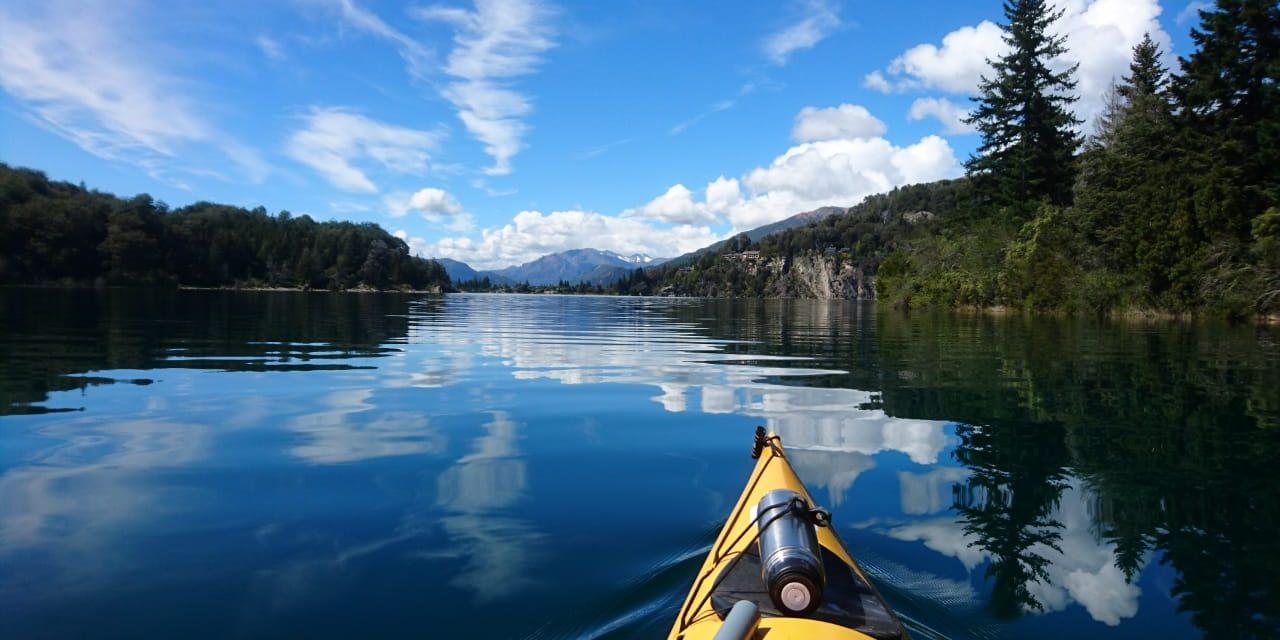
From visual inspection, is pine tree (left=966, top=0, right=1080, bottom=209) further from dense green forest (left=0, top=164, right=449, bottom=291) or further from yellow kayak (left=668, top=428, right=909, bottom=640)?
dense green forest (left=0, top=164, right=449, bottom=291)

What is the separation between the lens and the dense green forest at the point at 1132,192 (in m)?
35.5

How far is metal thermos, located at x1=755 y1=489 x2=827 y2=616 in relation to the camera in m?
3.21

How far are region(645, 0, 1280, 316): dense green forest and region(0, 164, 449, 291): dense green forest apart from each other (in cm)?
13598

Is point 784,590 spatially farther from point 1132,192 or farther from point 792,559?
point 1132,192

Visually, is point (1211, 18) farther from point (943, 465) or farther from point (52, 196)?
point (52, 196)

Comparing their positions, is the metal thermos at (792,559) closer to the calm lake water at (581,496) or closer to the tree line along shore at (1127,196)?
the calm lake water at (581,496)

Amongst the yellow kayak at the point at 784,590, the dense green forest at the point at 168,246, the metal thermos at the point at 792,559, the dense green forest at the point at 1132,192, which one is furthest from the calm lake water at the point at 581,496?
the dense green forest at the point at 168,246

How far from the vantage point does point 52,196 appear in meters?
135

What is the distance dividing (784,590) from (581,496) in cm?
421

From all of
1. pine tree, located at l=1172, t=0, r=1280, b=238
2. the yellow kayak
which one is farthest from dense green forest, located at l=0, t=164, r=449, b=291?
pine tree, located at l=1172, t=0, r=1280, b=238

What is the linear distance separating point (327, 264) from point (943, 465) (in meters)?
192

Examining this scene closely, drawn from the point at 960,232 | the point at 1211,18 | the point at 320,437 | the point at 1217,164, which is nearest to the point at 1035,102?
the point at 960,232

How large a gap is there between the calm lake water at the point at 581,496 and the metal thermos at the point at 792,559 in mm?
1301

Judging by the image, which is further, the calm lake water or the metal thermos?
the calm lake water
